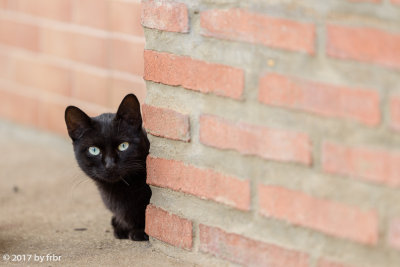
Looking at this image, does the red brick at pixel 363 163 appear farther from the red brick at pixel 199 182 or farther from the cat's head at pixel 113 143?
the cat's head at pixel 113 143

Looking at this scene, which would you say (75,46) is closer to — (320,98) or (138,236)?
(138,236)

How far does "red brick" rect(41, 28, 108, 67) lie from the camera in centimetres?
448

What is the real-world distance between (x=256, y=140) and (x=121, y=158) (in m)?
0.86

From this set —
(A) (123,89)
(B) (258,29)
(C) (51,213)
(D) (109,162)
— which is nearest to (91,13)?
(A) (123,89)

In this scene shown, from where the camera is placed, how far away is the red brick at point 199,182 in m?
2.52

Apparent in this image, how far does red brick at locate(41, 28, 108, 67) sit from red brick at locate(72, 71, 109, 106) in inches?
3.5

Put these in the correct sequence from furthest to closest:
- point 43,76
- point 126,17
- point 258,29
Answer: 1. point 43,76
2. point 126,17
3. point 258,29

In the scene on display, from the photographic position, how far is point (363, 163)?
218 cm

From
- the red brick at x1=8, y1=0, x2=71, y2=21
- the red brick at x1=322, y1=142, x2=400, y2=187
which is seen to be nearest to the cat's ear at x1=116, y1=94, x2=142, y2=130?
the red brick at x1=322, y1=142, x2=400, y2=187

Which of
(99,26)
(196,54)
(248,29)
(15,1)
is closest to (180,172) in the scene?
(196,54)

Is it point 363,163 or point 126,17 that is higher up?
point 126,17

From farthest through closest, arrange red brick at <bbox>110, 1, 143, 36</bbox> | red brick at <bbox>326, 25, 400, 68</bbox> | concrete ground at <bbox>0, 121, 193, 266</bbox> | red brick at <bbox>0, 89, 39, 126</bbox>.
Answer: red brick at <bbox>0, 89, 39, 126</bbox>
red brick at <bbox>110, 1, 143, 36</bbox>
concrete ground at <bbox>0, 121, 193, 266</bbox>
red brick at <bbox>326, 25, 400, 68</bbox>

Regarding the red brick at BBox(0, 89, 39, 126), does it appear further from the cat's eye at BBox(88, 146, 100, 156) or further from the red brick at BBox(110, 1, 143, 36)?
the cat's eye at BBox(88, 146, 100, 156)

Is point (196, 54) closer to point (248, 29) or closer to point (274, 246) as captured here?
point (248, 29)
